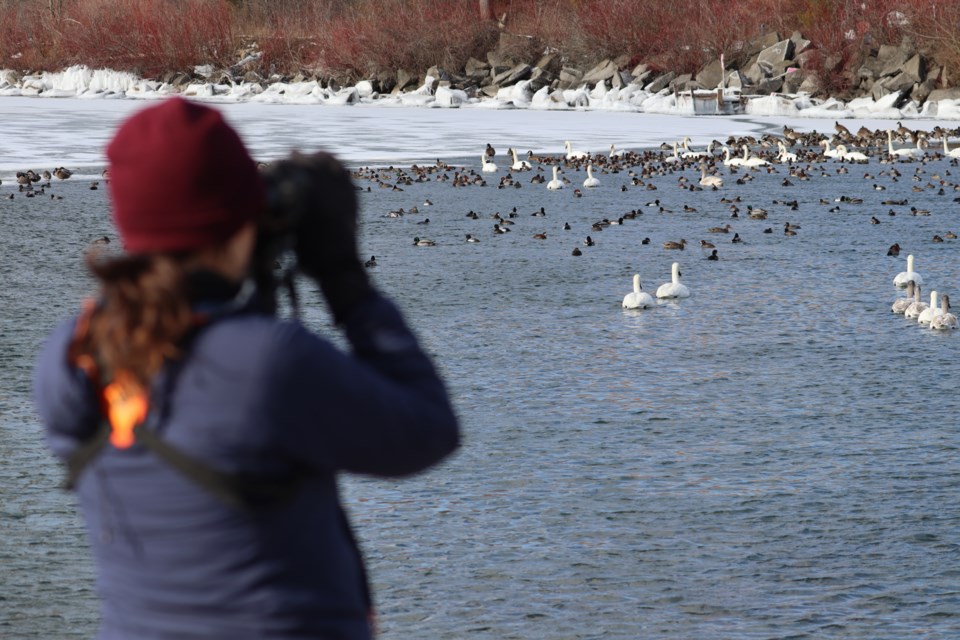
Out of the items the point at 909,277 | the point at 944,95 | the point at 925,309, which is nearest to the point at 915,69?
the point at 944,95

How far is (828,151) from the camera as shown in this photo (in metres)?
26.3

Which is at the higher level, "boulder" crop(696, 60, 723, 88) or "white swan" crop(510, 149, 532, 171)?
"boulder" crop(696, 60, 723, 88)

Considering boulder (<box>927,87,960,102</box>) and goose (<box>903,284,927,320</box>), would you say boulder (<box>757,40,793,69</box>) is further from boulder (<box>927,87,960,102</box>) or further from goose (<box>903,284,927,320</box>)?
goose (<box>903,284,927,320</box>)

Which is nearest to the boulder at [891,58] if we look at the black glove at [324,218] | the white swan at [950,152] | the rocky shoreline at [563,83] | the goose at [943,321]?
the rocky shoreline at [563,83]

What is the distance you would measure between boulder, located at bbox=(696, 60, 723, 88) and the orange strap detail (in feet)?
144

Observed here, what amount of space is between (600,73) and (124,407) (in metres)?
47.3

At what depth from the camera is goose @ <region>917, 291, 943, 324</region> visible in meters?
10.3

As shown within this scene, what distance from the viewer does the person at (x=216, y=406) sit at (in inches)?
69.4

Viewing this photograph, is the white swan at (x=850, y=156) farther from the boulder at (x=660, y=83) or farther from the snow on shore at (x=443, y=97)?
the boulder at (x=660, y=83)

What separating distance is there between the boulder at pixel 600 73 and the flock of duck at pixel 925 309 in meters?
36.6

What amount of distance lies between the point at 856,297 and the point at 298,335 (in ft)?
34.7

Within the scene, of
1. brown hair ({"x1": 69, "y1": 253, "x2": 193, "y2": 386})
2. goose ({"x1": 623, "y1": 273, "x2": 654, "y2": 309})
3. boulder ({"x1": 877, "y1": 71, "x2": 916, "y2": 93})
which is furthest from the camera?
boulder ({"x1": 877, "y1": 71, "x2": 916, "y2": 93})

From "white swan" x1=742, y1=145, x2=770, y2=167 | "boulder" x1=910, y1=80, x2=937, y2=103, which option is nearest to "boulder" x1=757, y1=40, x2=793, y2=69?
"boulder" x1=910, y1=80, x2=937, y2=103

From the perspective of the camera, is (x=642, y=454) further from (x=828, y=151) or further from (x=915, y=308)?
→ (x=828, y=151)
